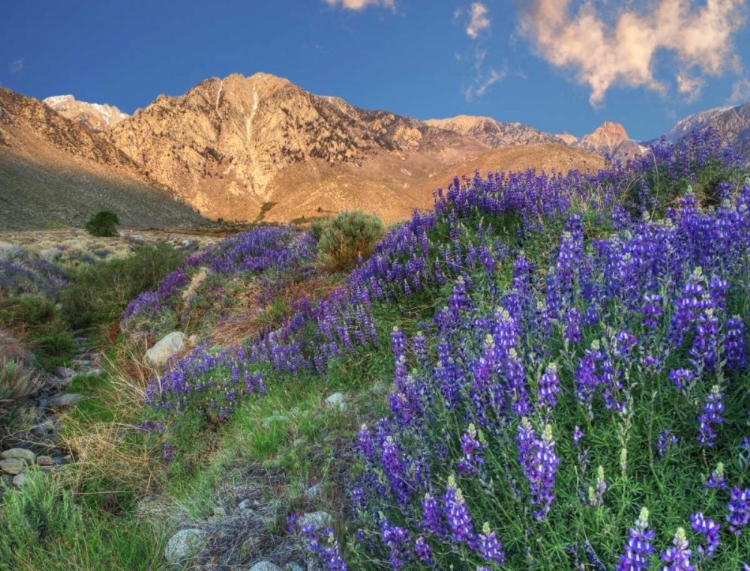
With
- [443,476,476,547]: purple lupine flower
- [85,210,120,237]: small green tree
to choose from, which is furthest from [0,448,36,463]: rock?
[85,210,120,237]: small green tree

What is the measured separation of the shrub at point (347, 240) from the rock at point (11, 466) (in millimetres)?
4751

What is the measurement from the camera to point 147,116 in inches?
5650

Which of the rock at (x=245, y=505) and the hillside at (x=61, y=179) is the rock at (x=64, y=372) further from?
the hillside at (x=61, y=179)

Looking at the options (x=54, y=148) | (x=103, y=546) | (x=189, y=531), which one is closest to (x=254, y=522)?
(x=189, y=531)

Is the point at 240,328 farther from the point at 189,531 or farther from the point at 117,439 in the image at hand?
the point at 189,531

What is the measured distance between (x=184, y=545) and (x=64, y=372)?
5.73 metres

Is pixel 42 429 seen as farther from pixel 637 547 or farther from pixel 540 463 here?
pixel 637 547

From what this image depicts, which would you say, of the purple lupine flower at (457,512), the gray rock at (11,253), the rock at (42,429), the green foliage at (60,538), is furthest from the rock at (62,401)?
the gray rock at (11,253)

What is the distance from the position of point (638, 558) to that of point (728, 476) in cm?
89

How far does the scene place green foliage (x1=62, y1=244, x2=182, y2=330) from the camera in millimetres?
9836

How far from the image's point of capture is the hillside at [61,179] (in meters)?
62.2

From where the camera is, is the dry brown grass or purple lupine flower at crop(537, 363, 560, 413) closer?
purple lupine flower at crop(537, 363, 560, 413)

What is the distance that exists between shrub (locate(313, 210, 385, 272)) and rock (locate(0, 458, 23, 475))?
15.6 ft

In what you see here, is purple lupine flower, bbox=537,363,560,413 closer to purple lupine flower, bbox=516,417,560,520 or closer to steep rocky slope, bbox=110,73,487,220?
purple lupine flower, bbox=516,417,560,520
